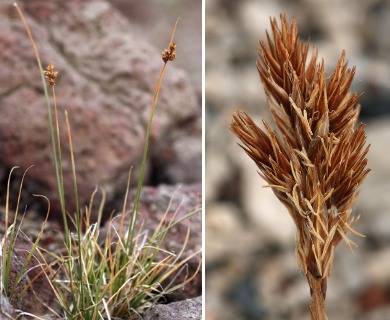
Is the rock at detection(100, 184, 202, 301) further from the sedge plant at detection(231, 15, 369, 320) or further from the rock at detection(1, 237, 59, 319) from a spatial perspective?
the sedge plant at detection(231, 15, 369, 320)

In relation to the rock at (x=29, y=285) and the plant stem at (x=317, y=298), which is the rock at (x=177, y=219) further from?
the plant stem at (x=317, y=298)

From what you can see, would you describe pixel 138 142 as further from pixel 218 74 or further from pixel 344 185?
pixel 344 185

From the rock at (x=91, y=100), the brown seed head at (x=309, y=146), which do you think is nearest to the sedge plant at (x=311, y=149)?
the brown seed head at (x=309, y=146)

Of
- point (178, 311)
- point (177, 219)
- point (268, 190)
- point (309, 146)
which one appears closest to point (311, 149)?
point (309, 146)

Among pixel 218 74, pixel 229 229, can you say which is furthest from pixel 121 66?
pixel 229 229

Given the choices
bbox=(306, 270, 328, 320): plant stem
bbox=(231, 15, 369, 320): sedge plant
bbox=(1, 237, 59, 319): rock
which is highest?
bbox=(231, 15, 369, 320): sedge plant

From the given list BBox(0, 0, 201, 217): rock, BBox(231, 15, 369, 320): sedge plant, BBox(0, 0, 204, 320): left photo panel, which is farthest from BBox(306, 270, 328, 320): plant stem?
BBox(0, 0, 201, 217): rock

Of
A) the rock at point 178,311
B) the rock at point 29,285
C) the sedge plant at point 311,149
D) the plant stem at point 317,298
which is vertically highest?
the sedge plant at point 311,149

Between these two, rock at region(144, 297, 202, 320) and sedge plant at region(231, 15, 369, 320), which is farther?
rock at region(144, 297, 202, 320)
